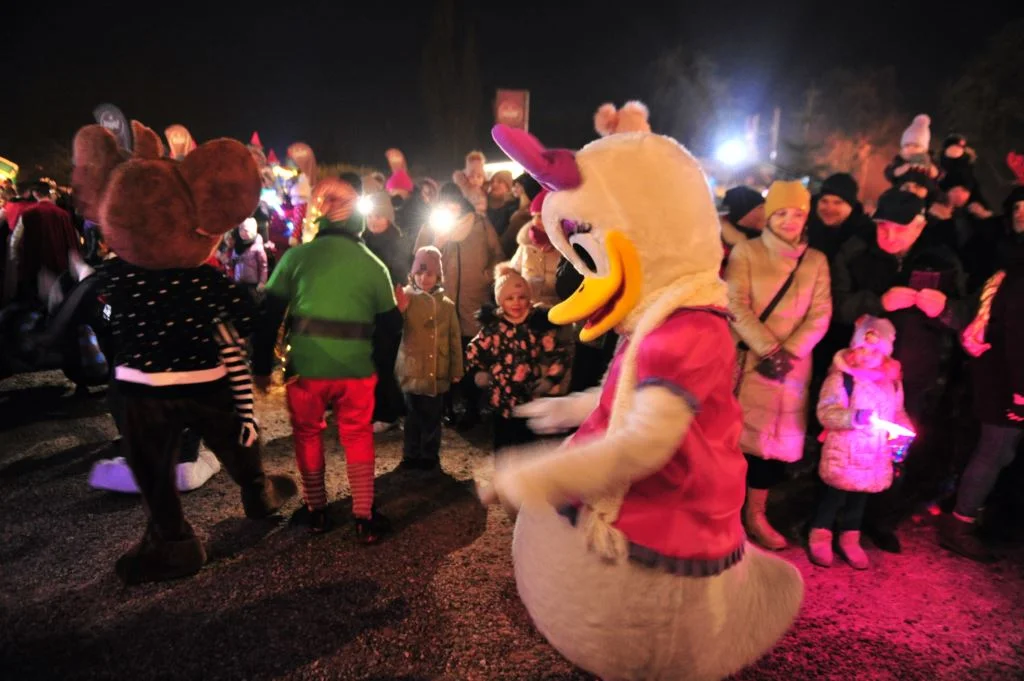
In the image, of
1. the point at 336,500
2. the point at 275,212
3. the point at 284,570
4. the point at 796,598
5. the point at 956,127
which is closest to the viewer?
the point at 796,598

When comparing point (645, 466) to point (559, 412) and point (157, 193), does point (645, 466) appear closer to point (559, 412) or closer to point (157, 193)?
point (559, 412)

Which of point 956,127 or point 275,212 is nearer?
point 275,212

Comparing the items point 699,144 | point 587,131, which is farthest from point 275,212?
point 699,144

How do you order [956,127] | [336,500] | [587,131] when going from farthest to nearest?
[587,131], [956,127], [336,500]

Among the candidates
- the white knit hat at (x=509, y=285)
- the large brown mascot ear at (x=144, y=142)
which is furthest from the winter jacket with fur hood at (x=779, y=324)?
the large brown mascot ear at (x=144, y=142)

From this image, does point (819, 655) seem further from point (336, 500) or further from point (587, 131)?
point (587, 131)

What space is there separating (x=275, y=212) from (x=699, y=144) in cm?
2504

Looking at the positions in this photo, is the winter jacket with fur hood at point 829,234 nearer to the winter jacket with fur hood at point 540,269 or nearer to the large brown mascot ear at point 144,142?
the winter jacket with fur hood at point 540,269

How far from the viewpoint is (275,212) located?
874cm

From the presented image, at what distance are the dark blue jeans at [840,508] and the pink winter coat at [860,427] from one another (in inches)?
3.6

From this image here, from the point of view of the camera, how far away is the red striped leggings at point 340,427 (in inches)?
138

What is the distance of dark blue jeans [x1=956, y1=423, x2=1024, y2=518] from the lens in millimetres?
3738

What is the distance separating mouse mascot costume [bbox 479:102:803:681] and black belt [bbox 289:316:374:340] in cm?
186

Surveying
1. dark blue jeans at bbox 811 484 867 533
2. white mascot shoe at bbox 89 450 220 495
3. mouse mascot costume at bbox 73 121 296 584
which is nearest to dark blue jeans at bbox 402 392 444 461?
white mascot shoe at bbox 89 450 220 495
